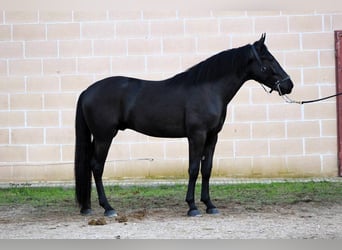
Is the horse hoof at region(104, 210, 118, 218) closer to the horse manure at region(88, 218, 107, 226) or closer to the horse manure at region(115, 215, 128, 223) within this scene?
the horse manure at region(115, 215, 128, 223)

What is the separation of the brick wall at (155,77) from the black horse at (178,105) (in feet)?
8.16

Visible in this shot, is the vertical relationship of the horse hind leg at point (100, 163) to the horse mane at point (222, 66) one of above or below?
below

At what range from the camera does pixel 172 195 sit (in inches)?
261

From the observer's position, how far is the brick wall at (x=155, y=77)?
780cm

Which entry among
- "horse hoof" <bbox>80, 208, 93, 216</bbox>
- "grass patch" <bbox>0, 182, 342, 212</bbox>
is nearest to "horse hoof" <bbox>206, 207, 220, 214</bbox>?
"grass patch" <bbox>0, 182, 342, 212</bbox>

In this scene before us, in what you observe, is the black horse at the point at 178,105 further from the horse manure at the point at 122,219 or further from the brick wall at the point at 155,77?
the brick wall at the point at 155,77

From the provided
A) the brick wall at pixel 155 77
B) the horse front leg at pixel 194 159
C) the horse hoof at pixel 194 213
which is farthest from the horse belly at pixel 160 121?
the brick wall at pixel 155 77

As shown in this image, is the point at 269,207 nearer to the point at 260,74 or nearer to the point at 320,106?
the point at 260,74

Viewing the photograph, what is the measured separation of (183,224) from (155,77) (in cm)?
331

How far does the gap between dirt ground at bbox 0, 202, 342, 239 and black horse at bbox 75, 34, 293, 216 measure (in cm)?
28

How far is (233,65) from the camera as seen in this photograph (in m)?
5.24

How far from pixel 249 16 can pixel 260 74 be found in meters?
2.81

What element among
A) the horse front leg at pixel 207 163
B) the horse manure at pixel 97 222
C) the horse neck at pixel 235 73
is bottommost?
the horse manure at pixel 97 222

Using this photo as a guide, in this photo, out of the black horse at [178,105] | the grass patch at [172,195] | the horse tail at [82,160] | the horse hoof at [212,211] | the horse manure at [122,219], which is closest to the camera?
the horse manure at [122,219]
